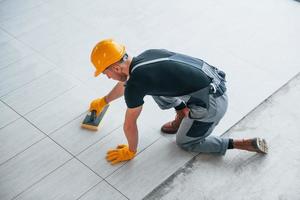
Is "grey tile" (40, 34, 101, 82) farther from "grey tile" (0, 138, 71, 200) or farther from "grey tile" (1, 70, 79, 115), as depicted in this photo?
"grey tile" (0, 138, 71, 200)

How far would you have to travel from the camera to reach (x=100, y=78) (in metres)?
3.57

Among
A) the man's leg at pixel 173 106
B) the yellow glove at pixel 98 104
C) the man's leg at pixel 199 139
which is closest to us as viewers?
the man's leg at pixel 199 139

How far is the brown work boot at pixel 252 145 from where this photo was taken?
2.84 m

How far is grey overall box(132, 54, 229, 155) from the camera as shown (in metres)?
2.64

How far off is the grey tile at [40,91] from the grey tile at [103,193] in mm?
933

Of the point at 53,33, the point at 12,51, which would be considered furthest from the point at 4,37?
the point at 53,33

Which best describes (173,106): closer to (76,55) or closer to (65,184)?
(65,184)

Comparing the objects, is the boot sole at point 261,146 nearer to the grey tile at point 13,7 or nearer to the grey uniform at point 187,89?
the grey uniform at point 187,89

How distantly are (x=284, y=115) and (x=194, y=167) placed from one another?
830 mm

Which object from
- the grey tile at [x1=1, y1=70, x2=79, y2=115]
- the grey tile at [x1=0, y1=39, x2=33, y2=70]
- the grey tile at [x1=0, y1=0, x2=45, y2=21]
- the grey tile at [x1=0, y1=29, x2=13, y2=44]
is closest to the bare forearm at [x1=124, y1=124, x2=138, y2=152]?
the grey tile at [x1=1, y1=70, x2=79, y2=115]

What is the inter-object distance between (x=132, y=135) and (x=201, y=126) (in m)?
0.44

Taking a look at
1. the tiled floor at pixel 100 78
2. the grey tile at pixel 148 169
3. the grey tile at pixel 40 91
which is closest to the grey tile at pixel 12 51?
the tiled floor at pixel 100 78

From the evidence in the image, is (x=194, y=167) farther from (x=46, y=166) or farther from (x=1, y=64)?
(x=1, y=64)

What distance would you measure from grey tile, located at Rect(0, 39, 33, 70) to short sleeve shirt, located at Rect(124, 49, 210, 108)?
1.66 m
